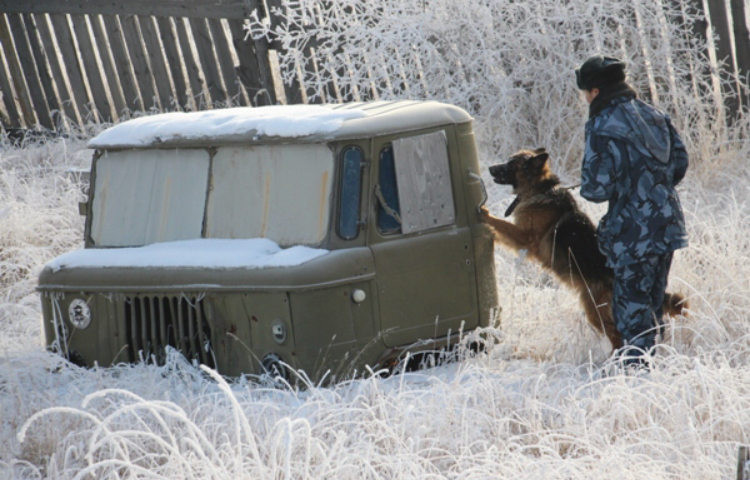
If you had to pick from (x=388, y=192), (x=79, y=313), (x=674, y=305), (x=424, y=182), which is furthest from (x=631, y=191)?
(x=79, y=313)

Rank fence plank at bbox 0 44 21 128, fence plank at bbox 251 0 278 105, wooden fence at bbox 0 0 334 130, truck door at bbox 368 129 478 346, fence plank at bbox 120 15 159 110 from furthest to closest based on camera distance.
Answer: fence plank at bbox 0 44 21 128, fence plank at bbox 120 15 159 110, wooden fence at bbox 0 0 334 130, fence plank at bbox 251 0 278 105, truck door at bbox 368 129 478 346

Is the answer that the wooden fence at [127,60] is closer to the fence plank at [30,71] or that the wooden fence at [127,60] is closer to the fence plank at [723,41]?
the fence plank at [30,71]

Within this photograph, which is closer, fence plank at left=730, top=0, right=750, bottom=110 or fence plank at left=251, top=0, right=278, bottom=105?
fence plank at left=730, top=0, right=750, bottom=110

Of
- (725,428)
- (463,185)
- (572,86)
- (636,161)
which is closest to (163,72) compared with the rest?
(572,86)

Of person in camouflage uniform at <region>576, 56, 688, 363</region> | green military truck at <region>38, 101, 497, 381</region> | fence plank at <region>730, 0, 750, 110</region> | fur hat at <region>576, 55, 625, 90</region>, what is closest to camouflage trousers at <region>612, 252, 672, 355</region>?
person in camouflage uniform at <region>576, 56, 688, 363</region>

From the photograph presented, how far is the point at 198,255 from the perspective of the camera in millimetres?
5191

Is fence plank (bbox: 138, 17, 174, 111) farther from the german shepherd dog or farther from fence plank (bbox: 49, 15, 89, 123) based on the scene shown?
the german shepherd dog

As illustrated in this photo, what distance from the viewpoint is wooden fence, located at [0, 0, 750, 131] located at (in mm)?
11602

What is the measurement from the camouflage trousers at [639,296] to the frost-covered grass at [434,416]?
23cm

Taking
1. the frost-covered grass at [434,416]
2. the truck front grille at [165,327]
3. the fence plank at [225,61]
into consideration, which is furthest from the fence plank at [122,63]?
the truck front grille at [165,327]

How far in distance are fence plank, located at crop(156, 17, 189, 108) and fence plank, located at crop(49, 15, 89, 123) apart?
1.28 meters

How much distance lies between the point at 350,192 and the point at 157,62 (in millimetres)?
7833

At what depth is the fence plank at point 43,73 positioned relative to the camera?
41.6 feet

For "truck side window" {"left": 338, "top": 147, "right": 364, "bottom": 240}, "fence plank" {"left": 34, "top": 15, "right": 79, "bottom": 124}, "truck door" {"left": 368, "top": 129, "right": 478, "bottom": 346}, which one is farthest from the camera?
"fence plank" {"left": 34, "top": 15, "right": 79, "bottom": 124}
